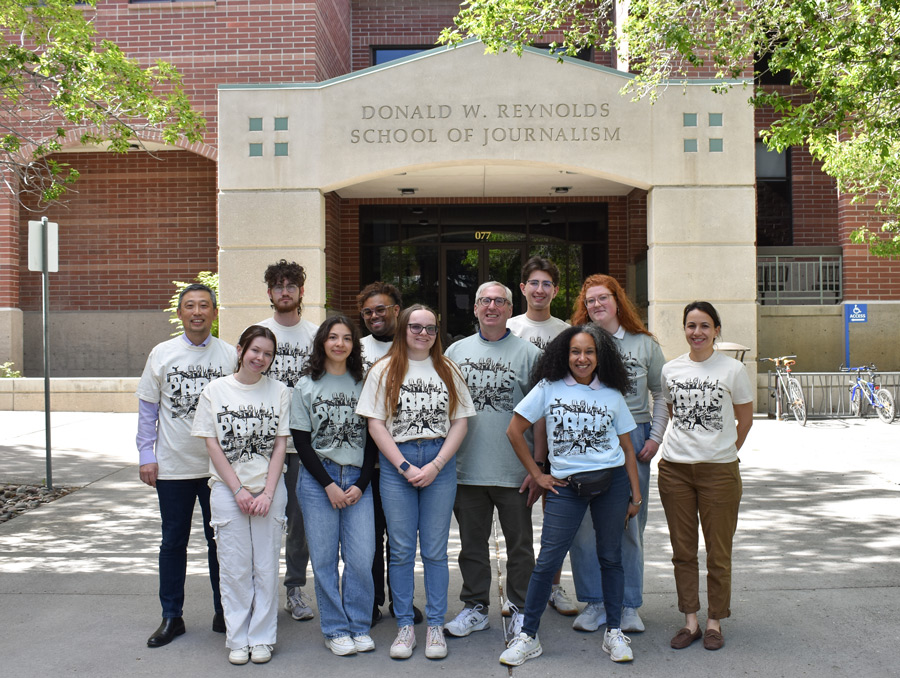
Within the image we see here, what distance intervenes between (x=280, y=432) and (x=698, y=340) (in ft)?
7.10

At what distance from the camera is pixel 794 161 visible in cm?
→ 1766

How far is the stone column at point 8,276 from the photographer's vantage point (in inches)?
651

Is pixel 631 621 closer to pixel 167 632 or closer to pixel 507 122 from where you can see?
pixel 167 632

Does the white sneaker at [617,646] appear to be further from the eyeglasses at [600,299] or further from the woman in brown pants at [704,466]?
the eyeglasses at [600,299]

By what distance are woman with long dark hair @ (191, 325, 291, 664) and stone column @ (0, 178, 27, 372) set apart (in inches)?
571

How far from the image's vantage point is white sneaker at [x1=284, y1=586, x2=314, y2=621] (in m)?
4.67

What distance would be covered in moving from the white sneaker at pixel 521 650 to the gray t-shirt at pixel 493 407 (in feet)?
2.45

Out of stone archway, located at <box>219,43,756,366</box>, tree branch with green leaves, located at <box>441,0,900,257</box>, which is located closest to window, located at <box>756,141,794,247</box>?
stone archway, located at <box>219,43,756,366</box>

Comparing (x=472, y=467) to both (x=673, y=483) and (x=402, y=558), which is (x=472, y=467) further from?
(x=673, y=483)

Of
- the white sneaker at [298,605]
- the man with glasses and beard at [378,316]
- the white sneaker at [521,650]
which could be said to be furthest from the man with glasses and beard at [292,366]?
the white sneaker at [521,650]

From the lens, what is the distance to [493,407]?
4383 mm

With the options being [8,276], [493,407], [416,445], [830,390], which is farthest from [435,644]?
[8,276]

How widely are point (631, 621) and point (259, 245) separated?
9250 mm

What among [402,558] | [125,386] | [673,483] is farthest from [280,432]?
[125,386]
